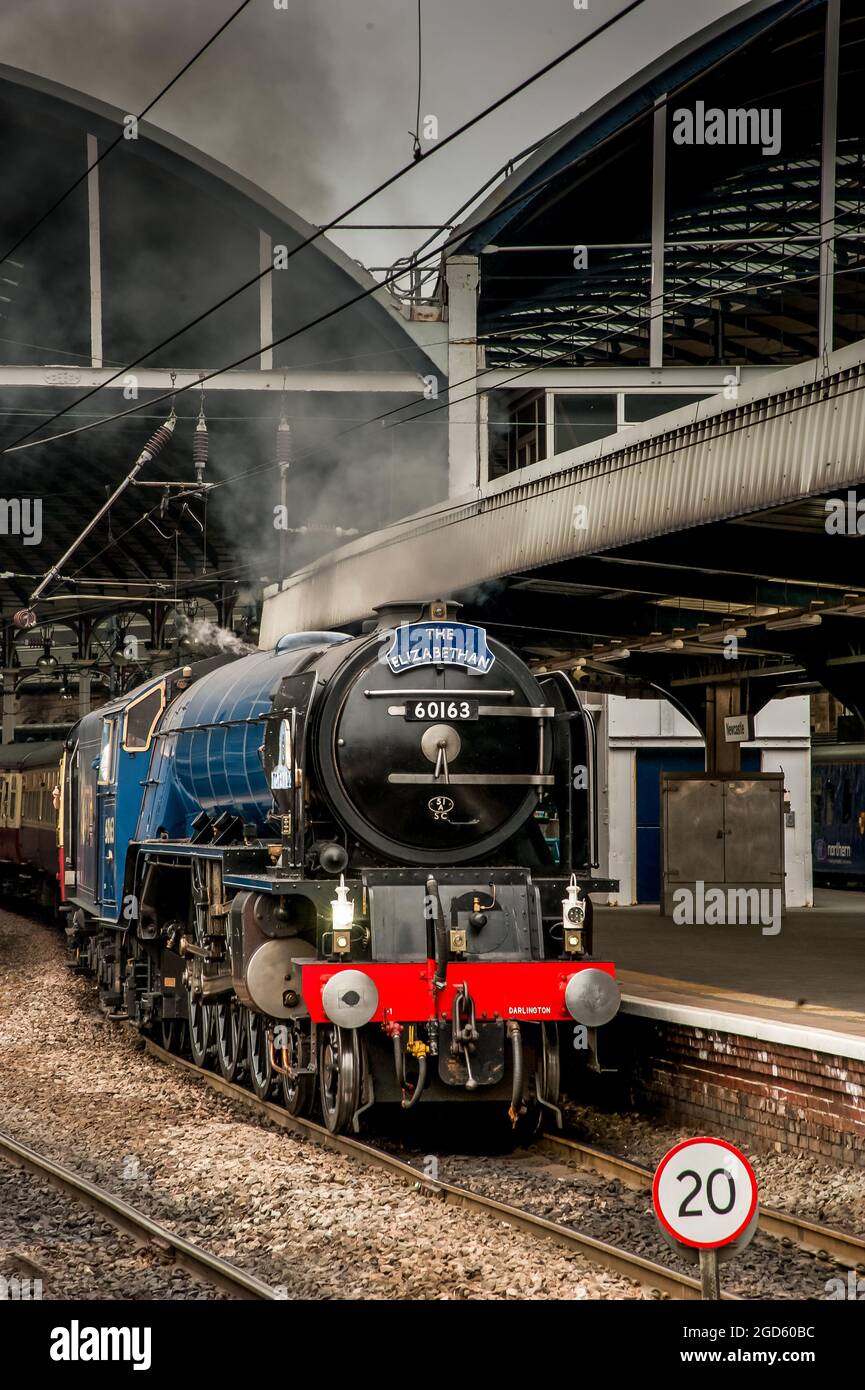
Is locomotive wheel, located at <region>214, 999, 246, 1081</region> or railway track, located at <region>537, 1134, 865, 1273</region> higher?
locomotive wheel, located at <region>214, 999, 246, 1081</region>

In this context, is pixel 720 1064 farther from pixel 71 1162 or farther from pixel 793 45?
pixel 793 45

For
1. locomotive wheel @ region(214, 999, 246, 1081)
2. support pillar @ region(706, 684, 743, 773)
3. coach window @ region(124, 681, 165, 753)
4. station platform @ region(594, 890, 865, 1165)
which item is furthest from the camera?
support pillar @ region(706, 684, 743, 773)

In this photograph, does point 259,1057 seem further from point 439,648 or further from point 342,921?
point 439,648

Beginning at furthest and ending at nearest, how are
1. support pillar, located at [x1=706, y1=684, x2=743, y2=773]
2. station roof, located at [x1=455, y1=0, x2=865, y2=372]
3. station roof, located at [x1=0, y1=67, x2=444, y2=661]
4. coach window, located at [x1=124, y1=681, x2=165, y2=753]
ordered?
station roof, located at [x1=0, y1=67, x2=444, y2=661] → station roof, located at [x1=455, y1=0, x2=865, y2=372] → support pillar, located at [x1=706, y1=684, x2=743, y2=773] → coach window, located at [x1=124, y1=681, x2=165, y2=753]

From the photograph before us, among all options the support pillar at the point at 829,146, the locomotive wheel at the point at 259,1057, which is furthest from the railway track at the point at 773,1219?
the support pillar at the point at 829,146

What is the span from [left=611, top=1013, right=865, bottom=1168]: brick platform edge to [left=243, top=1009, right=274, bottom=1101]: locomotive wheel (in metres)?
2.53

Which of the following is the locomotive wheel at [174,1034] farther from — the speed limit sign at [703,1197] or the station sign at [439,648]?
the speed limit sign at [703,1197]

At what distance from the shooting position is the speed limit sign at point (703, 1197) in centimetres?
449

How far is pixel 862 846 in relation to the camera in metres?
25.8

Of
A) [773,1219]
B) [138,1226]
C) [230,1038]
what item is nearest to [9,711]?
[230,1038]

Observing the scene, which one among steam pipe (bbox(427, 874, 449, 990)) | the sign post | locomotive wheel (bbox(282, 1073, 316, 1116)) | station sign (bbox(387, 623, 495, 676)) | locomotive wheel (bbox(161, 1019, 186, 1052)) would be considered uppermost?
station sign (bbox(387, 623, 495, 676))

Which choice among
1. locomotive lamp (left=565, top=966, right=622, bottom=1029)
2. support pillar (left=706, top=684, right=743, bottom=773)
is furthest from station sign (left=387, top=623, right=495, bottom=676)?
support pillar (left=706, top=684, right=743, bottom=773)

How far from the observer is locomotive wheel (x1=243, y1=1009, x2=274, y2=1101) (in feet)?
32.8

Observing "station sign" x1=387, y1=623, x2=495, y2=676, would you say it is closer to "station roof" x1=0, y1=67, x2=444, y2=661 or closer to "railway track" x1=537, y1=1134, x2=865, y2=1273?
"railway track" x1=537, y1=1134, x2=865, y2=1273
